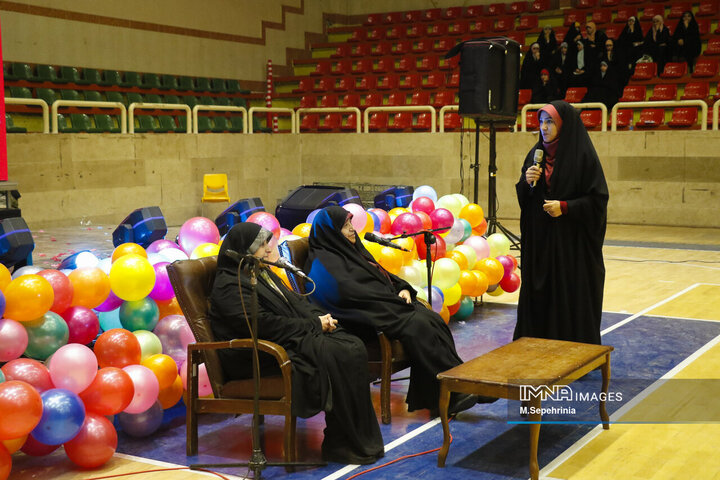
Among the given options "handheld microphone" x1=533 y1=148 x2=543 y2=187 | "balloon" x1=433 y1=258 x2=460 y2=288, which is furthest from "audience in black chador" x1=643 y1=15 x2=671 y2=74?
"handheld microphone" x1=533 y1=148 x2=543 y2=187

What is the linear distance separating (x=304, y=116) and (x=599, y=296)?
11705 millimetres

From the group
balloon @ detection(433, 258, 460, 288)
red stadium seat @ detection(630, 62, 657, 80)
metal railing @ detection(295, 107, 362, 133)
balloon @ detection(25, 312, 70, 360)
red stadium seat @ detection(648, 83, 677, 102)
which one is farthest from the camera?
metal railing @ detection(295, 107, 362, 133)

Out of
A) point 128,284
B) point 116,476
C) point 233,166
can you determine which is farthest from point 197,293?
point 233,166

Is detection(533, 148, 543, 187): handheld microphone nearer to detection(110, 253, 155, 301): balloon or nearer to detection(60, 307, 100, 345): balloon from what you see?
detection(110, 253, 155, 301): balloon

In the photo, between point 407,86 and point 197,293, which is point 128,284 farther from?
point 407,86

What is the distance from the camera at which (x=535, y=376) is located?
364 centimetres

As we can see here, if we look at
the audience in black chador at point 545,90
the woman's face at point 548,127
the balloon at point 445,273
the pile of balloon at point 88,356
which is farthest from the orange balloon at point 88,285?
the audience in black chador at point 545,90

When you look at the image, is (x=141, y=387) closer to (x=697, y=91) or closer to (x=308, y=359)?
(x=308, y=359)

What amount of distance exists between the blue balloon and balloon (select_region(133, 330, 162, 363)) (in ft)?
2.13

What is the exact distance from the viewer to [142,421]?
13.8 ft

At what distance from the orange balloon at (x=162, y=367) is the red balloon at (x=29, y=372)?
1.76 feet

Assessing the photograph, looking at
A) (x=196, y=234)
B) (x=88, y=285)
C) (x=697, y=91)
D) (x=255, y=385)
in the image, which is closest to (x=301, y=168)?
(x=697, y=91)

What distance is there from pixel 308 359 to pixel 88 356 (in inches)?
38.5

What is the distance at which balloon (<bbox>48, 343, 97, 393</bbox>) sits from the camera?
3760mm
